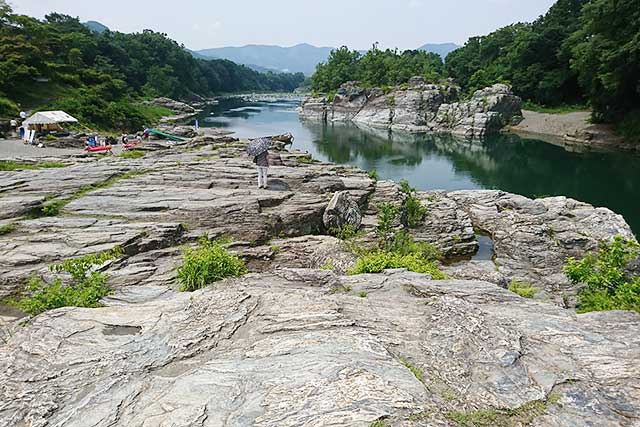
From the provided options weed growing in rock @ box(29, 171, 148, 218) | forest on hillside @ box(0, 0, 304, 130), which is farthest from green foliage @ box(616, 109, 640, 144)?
forest on hillside @ box(0, 0, 304, 130)

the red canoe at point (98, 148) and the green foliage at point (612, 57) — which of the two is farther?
the green foliage at point (612, 57)

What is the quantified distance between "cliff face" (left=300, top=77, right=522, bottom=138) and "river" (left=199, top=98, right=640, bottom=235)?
4.50 meters

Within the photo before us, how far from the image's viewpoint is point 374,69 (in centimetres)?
10294

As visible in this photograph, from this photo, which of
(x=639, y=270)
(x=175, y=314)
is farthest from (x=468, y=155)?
(x=175, y=314)

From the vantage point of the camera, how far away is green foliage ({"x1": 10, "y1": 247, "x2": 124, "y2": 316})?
336 inches

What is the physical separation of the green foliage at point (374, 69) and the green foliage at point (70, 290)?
288 ft

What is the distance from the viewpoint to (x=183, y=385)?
18.7ft

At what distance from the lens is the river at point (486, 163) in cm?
3833

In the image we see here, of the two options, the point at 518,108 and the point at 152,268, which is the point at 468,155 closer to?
the point at 518,108

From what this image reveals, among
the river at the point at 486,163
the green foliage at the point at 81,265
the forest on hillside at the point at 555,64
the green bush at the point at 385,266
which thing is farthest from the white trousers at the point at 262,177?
the forest on hillside at the point at 555,64

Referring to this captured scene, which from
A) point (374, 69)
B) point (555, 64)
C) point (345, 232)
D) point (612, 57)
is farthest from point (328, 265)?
point (374, 69)

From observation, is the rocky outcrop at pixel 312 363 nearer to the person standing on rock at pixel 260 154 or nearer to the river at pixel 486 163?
the person standing on rock at pixel 260 154

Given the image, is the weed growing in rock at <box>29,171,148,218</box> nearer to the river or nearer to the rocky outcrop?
the rocky outcrop

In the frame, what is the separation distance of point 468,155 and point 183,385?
5603cm
